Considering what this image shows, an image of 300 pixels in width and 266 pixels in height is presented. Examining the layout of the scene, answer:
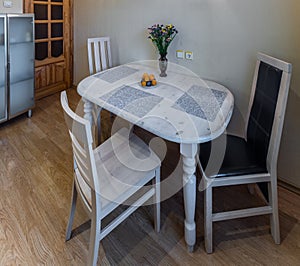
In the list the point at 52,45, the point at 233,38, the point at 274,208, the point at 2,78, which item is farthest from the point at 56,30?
the point at 274,208

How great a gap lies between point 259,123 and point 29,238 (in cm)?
161

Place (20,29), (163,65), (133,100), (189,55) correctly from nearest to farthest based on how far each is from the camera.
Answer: (133,100), (163,65), (189,55), (20,29)

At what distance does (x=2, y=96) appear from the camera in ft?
10.1

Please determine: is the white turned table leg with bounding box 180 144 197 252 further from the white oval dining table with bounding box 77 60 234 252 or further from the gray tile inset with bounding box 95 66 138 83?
the gray tile inset with bounding box 95 66 138 83

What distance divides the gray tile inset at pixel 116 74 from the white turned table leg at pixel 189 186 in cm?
119

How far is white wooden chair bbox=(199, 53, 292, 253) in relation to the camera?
1.56 metres

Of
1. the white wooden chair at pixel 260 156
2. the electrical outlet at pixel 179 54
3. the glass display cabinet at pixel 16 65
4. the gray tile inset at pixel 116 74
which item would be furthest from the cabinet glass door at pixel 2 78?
the white wooden chair at pixel 260 156

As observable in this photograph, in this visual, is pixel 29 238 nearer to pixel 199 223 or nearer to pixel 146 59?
pixel 199 223

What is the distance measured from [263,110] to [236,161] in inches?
14.6

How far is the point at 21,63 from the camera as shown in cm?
326

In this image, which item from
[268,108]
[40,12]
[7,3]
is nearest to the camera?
[268,108]

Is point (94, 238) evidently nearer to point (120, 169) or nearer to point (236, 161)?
point (120, 169)

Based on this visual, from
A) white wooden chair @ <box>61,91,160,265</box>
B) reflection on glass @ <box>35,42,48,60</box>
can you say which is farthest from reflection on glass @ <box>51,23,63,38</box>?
white wooden chair @ <box>61,91,160,265</box>

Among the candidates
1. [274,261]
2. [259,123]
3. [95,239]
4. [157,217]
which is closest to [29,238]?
[95,239]
